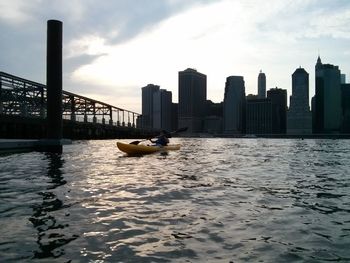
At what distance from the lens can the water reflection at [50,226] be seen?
7.43 meters

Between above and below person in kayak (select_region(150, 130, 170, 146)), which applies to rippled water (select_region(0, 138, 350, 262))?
below

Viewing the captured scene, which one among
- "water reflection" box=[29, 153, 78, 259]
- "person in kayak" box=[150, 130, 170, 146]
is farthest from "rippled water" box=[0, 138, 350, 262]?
"person in kayak" box=[150, 130, 170, 146]

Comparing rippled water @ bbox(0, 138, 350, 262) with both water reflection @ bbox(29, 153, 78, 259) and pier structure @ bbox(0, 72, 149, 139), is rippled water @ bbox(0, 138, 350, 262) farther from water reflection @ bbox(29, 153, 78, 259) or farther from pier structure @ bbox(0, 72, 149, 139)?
pier structure @ bbox(0, 72, 149, 139)

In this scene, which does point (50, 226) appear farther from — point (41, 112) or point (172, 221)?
point (41, 112)

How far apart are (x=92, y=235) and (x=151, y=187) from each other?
7.25 m

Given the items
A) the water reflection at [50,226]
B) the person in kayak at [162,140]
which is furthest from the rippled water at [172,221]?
the person in kayak at [162,140]

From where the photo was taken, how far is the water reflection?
743cm

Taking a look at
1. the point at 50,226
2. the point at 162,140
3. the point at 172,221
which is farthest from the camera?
the point at 162,140

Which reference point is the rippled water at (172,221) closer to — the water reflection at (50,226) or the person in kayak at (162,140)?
the water reflection at (50,226)

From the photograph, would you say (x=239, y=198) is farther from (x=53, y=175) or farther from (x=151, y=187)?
(x=53, y=175)

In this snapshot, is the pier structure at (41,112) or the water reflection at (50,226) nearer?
the water reflection at (50,226)

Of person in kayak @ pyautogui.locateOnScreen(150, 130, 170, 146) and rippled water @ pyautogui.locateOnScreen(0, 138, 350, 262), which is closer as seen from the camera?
rippled water @ pyautogui.locateOnScreen(0, 138, 350, 262)

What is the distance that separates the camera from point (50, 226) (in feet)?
30.1

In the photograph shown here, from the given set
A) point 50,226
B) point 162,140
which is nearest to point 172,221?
point 50,226
